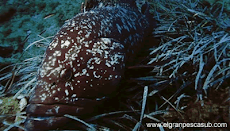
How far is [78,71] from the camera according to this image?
1.54 meters

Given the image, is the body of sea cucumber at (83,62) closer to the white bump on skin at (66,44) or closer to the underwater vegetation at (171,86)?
the white bump on skin at (66,44)

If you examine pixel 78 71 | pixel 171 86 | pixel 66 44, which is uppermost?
pixel 66 44

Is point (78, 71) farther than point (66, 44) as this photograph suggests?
No

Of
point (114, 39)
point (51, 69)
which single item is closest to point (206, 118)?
point (114, 39)

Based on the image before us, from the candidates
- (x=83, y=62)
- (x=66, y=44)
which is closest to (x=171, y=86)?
(x=83, y=62)

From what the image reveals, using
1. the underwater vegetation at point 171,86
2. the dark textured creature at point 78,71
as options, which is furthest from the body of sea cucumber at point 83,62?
the underwater vegetation at point 171,86

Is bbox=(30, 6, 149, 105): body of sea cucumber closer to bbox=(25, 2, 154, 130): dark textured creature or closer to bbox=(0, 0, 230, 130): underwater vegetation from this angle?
bbox=(25, 2, 154, 130): dark textured creature

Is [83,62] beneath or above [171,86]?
above

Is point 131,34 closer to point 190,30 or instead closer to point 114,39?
point 114,39

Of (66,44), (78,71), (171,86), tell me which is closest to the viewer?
(78,71)

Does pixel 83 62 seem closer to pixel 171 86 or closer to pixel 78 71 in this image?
pixel 78 71

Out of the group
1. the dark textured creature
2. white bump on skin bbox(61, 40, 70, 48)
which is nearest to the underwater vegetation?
the dark textured creature

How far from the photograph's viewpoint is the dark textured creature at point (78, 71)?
1.42 meters

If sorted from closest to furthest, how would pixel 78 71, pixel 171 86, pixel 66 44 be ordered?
pixel 78 71 → pixel 66 44 → pixel 171 86
